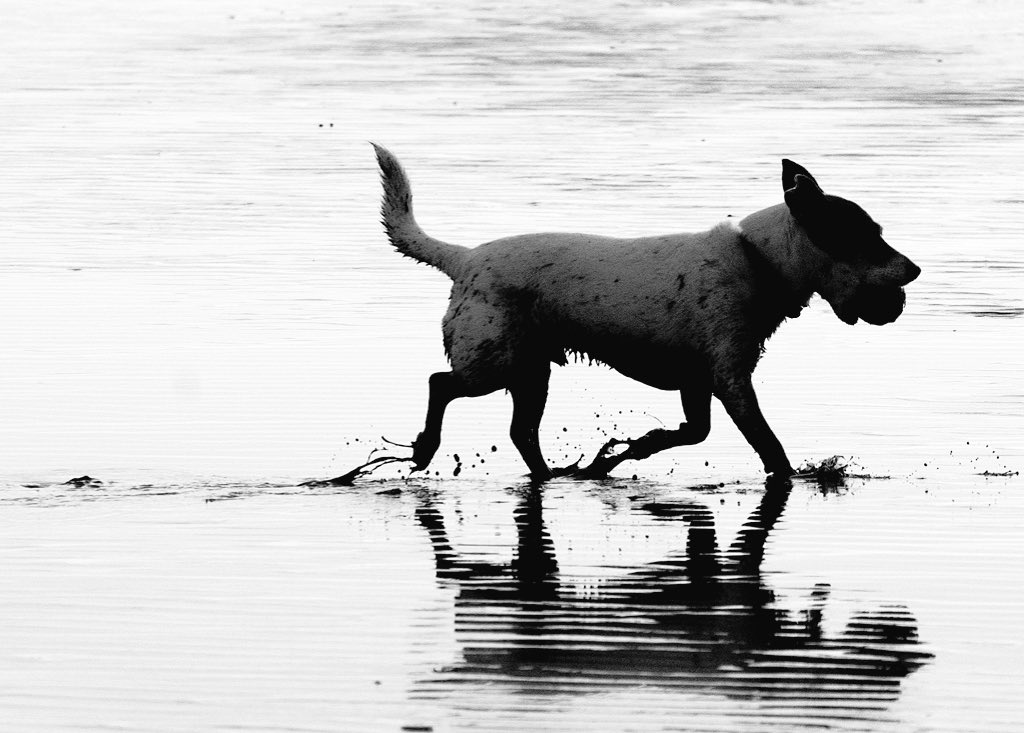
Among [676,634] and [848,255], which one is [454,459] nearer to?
[848,255]

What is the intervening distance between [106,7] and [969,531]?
37.9 metres

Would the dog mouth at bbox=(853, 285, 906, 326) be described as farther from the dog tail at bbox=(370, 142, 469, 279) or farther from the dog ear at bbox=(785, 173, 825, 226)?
the dog tail at bbox=(370, 142, 469, 279)

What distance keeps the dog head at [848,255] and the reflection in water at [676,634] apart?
1775mm

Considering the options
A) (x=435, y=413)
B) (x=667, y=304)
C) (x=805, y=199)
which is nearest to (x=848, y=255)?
(x=805, y=199)

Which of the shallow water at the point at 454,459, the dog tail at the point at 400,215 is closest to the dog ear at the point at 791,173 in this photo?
the shallow water at the point at 454,459

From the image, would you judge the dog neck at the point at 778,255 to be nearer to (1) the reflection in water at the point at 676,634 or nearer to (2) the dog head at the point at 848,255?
(2) the dog head at the point at 848,255

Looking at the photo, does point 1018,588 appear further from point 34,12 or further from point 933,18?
point 34,12

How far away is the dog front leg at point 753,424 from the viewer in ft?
33.8

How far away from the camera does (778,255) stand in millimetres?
10398

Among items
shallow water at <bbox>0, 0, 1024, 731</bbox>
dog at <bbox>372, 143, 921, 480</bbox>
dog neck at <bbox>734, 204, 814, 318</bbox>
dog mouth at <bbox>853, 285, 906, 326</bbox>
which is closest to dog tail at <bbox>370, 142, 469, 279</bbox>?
dog at <bbox>372, 143, 921, 480</bbox>

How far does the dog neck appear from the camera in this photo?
1038 cm

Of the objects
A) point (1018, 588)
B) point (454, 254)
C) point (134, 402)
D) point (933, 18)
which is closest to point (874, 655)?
point (1018, 588)

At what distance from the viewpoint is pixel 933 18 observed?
4075cm

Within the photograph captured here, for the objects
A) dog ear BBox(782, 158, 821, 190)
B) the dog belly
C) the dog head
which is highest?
dog ear BBox(782, 158, 821, 190)
